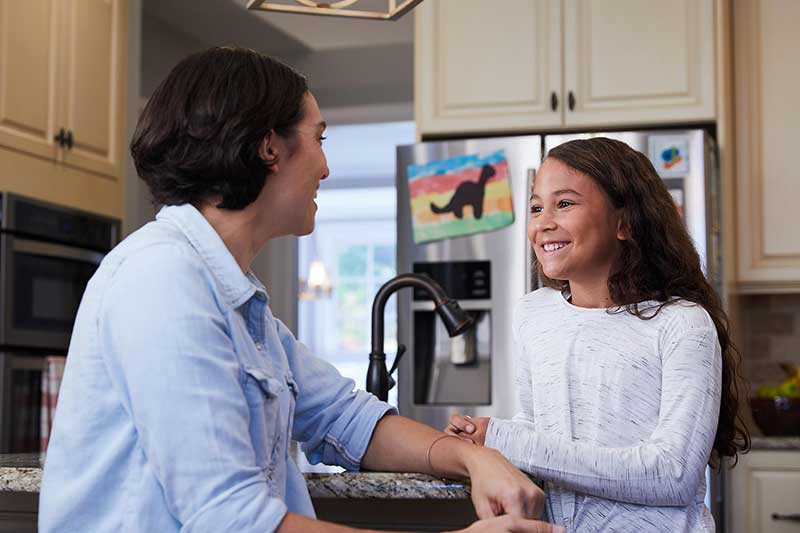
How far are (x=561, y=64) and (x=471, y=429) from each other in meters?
2.25

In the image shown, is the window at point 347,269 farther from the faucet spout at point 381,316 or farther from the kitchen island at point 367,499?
the kitchen island at point 367,499

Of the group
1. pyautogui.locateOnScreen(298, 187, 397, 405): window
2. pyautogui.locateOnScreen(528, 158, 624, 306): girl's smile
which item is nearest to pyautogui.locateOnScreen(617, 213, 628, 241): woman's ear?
pyautogui.locateOnScreen(528, 158, 624, 306): girl's smile

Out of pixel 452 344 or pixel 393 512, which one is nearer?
pixel 393 512

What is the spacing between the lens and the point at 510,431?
138cm

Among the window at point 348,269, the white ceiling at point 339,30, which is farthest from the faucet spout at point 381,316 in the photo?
the window at point 348,269

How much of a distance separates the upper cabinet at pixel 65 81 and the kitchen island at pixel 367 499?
1985mm

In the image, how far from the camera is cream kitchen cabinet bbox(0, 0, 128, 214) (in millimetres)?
3322

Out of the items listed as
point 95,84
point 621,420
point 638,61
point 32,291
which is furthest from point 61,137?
point 621,420

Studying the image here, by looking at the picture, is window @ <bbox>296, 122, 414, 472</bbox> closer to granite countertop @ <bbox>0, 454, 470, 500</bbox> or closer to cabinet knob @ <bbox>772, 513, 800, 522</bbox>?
cabinet knob @ <bbox>772, 513, 800, 522</bbox>

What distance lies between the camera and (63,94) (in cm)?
359

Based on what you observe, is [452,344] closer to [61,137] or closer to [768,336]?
[768,336]

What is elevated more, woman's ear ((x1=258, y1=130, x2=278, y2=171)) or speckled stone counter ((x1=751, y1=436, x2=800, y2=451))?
woman's ear ((x1=258, y1=130, x2=278, y2=171))

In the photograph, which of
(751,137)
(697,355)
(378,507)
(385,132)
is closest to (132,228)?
(751,137)

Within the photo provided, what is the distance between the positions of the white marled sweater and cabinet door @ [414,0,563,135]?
2.04 metres
